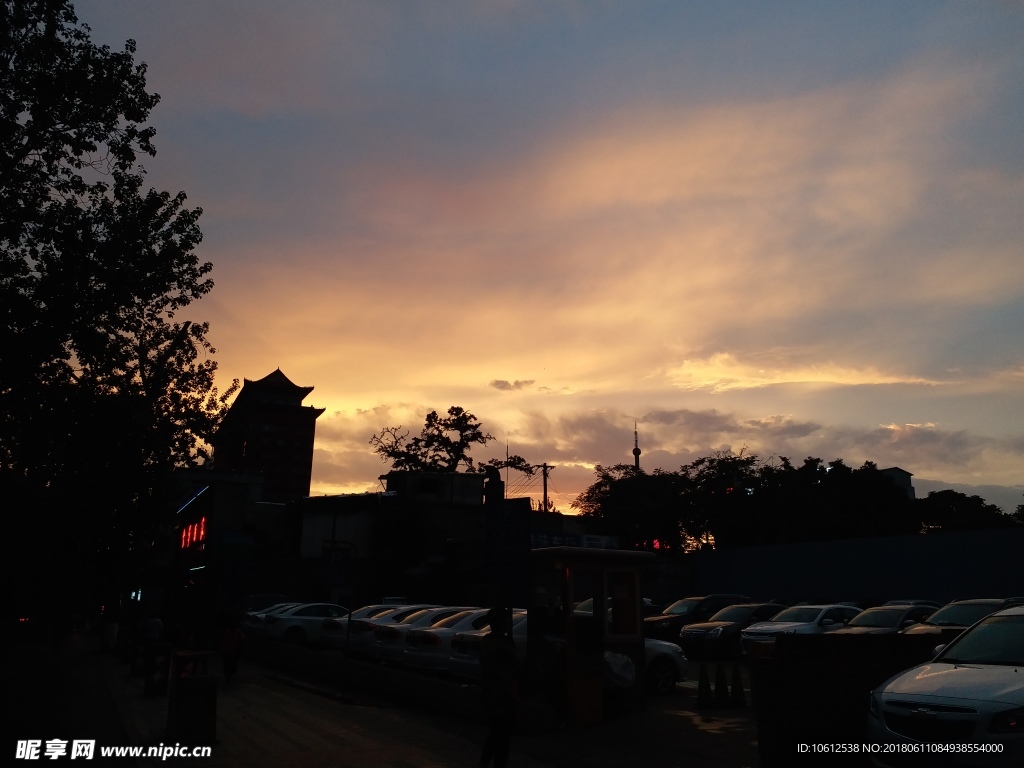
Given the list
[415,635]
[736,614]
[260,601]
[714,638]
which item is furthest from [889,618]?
[260,601]

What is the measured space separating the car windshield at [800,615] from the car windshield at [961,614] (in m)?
5.32

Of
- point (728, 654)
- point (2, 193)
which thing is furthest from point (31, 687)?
point (728, 654)

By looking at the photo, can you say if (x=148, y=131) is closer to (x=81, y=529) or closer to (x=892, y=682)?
(x=81, y=529)

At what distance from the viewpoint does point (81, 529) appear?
21.0m

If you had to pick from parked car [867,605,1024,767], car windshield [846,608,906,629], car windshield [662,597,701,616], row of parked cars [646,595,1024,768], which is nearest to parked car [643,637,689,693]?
car windshield [846,608,906,629]

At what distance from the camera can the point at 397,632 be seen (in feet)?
65.1

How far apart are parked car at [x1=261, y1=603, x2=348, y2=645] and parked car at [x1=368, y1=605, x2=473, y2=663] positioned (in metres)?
5.55

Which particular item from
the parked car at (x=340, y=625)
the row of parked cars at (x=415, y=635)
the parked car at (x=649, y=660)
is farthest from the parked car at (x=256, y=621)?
the parked car at (x=649, y=660)

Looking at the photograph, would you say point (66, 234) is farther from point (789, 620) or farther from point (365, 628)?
point (789, 620)

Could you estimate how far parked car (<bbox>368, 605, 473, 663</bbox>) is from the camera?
64.4ft

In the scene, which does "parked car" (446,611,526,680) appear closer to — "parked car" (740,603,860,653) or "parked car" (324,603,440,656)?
"parked car" (324,603,440,656)

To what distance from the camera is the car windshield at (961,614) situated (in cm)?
1620

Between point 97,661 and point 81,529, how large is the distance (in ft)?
23.2

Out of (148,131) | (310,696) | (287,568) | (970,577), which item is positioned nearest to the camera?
(148,131)
